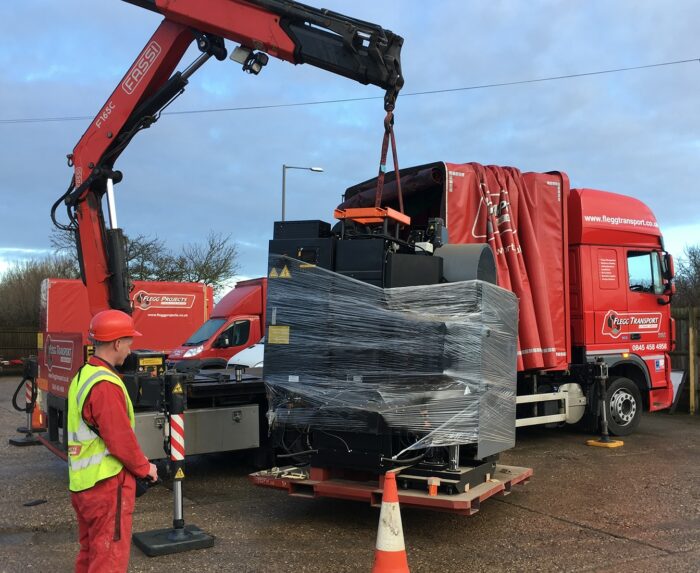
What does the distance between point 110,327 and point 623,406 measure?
9.08m

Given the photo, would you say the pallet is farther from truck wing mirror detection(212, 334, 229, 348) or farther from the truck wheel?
truck wing mirror detection(212, 334, 229, 348)

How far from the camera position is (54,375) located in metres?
7.75

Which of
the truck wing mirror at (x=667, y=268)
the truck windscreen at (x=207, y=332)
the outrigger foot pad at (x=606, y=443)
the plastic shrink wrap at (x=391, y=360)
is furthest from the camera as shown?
the truck windscreen at (x=207, y=332)

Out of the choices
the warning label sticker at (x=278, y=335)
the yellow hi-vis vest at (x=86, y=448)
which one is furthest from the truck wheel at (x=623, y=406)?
the yellow hi-vis vest at (x=86, y=448)

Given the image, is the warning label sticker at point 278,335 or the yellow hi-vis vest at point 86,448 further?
the warning label sticker at point 278,335

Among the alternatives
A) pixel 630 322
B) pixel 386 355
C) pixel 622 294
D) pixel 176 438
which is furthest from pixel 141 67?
pixel 630 322

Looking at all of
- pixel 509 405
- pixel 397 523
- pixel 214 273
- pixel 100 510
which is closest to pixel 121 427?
pixel 100 510

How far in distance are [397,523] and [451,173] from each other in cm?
505

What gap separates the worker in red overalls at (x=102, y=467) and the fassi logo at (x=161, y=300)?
1714cm

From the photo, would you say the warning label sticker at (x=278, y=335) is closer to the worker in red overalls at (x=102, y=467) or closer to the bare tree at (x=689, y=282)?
the worker in red overalls at (x=102, y=467)

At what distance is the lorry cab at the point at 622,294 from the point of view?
999 centimetres

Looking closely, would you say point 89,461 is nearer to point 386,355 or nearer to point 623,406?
point 386,355

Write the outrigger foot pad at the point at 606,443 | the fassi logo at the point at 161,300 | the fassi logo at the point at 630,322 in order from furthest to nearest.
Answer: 1. the fassi logo at the point at 161,300
2. the fassi logo at the point at 630,322
3. the outrigger foot pad at the point at 606,443

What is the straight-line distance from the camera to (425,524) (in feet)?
19.8
